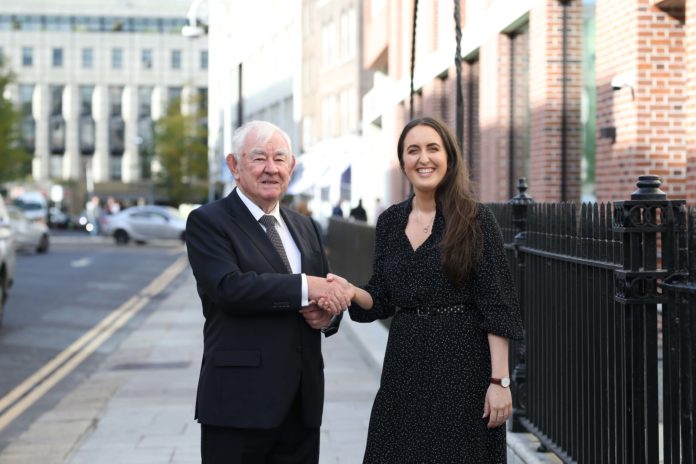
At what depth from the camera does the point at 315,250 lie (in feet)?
14.0

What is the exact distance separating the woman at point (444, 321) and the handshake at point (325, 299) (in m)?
0.07

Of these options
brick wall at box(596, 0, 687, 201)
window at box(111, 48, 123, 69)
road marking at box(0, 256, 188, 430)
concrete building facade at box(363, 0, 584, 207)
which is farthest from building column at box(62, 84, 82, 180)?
brick wall at box(596, 0, 687, 201)

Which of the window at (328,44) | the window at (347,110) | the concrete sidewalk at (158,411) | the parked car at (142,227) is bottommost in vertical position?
the concrete sidewalk at (158,411)

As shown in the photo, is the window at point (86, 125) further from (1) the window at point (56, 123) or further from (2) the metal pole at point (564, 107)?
(2) the metal pole at point (564, 107)

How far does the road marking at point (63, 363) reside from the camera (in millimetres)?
9664

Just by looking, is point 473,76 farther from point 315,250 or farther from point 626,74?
point 315,250

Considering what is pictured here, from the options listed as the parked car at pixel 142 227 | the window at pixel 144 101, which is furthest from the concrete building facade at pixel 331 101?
the window at pixel 144 101

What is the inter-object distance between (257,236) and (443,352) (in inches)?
29.9

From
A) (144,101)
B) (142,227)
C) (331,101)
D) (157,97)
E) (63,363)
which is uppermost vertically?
(157,97)

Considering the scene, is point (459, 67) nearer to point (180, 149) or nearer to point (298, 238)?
point (298, 238)

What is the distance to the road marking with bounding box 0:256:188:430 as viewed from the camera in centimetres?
966

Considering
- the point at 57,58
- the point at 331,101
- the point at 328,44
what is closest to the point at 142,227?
the point at 331,101

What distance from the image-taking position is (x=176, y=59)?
10394cm

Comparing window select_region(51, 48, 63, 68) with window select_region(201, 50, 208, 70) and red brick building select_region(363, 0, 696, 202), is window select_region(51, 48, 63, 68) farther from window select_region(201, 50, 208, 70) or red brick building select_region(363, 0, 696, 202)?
red brick building select_region(363, 0, 696, 202)
